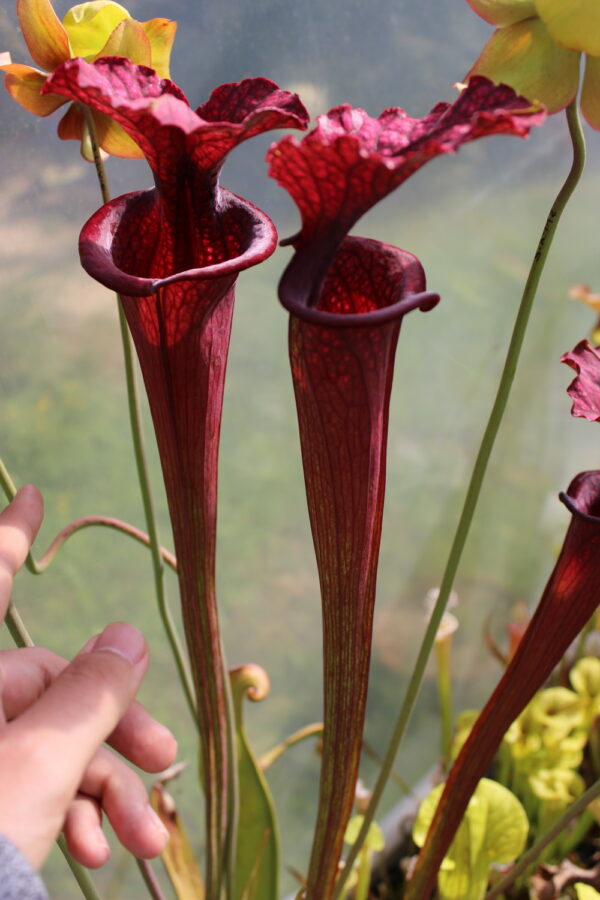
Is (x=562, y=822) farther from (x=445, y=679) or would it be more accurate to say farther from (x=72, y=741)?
(x=445, y=679)

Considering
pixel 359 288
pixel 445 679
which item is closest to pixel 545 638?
pixel 359 288

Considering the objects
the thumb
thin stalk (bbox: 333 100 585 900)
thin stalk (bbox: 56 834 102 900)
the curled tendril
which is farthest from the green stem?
the thumb

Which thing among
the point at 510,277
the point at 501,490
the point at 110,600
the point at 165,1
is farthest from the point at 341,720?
the point at 501,490

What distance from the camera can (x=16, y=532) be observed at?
0.43 m

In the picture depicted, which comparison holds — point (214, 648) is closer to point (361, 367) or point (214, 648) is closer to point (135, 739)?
point (135, 739)

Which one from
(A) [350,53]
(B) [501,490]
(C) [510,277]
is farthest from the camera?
(B) [501,490]

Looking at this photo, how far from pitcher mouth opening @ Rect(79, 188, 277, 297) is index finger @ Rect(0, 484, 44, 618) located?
0.52 ft

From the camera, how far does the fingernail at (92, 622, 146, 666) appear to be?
0.39m

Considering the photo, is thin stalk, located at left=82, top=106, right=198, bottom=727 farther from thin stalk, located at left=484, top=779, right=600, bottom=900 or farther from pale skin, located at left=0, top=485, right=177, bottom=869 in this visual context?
thin stalk, located at left=484, top=779, right=600, bottom=900

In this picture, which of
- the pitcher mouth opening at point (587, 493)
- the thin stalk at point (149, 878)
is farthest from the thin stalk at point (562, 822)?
the thin stalk at point (149, 878)

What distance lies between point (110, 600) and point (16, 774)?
50 centimetres

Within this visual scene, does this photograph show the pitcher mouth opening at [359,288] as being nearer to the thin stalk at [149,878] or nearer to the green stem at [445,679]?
the thin stalk at [149,878]

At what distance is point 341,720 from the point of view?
476mm

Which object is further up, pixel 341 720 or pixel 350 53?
pixel 350 53
